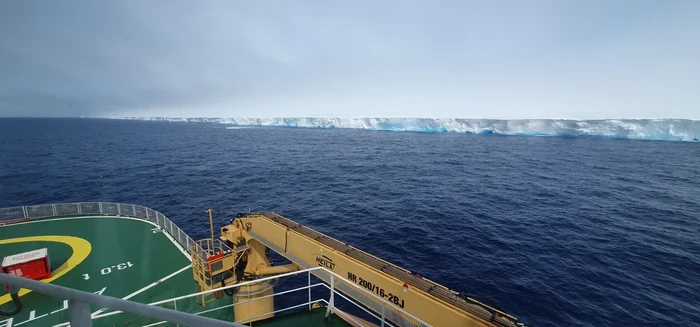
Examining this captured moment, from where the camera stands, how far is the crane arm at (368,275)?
771 centimetres

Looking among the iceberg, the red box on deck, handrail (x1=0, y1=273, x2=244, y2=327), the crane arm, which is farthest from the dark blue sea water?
the iceberg

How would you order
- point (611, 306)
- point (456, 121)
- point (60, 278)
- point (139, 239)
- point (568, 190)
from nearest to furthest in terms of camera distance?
point (60, 278) < point (611, 306) < point (139, 239) < point (568, 190) < point (456, 121)

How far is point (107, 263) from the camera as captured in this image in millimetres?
16484

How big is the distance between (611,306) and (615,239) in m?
11.9

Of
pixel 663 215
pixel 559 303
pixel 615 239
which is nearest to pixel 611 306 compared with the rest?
pixel 559 303

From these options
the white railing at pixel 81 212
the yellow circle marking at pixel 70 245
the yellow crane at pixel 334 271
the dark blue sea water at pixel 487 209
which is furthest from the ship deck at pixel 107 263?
the dark blue sea water at pixel 487 209

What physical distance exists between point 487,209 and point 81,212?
131 feet

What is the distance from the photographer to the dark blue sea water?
19.6 metres

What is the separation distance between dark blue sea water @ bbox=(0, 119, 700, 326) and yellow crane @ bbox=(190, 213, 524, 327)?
12.6 metres

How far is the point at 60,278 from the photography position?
15062 millimetres

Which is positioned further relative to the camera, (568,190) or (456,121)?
(456,121)

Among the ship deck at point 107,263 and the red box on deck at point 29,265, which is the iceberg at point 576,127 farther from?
the red box on deck at point 29,265

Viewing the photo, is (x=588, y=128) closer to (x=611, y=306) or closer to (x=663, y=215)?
(x=663, y=215)

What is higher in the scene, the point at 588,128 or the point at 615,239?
the point at 588,128
